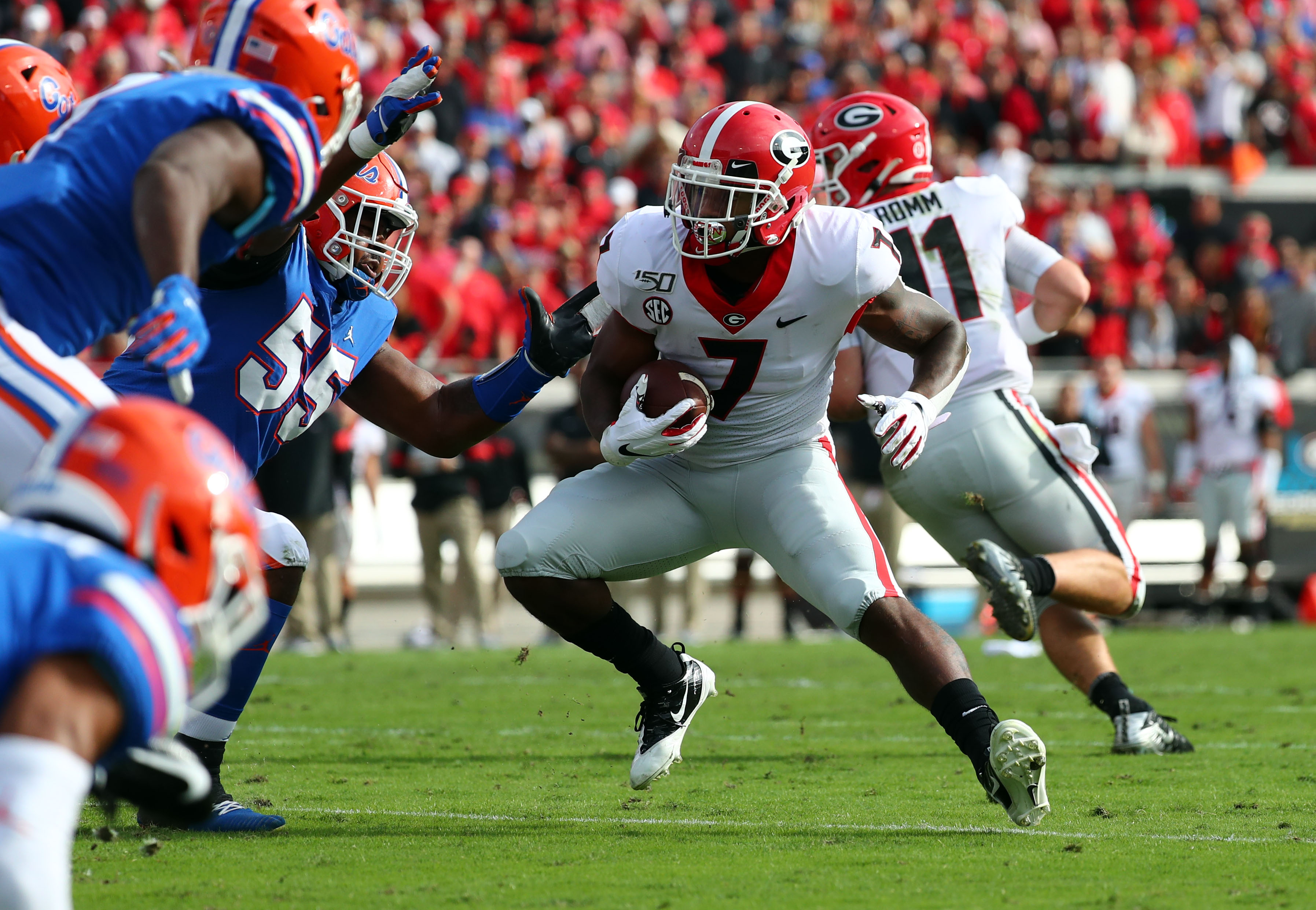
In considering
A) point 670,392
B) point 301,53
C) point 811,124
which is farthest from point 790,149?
point 811,124

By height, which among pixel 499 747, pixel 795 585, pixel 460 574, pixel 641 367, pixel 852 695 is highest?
pixel 641 367

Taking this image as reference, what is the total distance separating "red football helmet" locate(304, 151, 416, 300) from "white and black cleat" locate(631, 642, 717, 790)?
4.30 feet

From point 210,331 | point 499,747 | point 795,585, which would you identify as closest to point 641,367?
point 795,585

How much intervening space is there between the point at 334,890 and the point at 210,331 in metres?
1.46

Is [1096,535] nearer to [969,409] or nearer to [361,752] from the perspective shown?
[969,409]

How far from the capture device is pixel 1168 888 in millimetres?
3127

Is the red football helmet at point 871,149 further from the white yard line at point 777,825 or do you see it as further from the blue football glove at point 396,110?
the white yard line at point 777,825

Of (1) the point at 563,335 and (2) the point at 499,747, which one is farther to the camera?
(2) the point at 499,747

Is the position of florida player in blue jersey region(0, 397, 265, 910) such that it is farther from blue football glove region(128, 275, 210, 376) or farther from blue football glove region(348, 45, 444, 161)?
blue football glove region(348, 45, 444, 161)

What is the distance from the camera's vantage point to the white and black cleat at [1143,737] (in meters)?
5.11

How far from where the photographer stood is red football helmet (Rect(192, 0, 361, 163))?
133 inches

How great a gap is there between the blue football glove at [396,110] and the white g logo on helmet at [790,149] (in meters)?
0.85

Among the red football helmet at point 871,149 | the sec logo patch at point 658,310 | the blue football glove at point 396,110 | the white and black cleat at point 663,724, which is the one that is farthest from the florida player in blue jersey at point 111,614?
the red football helmet at point 871,149

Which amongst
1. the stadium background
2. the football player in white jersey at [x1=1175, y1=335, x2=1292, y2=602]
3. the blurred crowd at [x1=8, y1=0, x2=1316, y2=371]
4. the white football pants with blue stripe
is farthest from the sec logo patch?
the football player in white jersey at [x1=1175, y1=335, x2=1292, y2=602]
